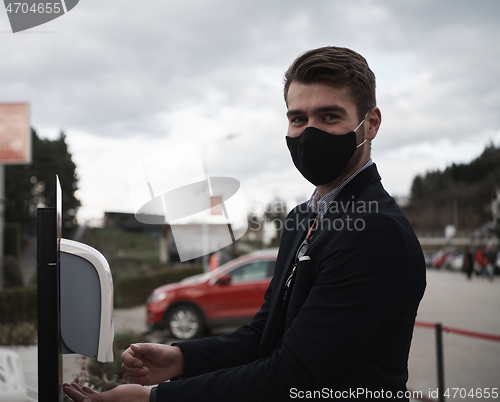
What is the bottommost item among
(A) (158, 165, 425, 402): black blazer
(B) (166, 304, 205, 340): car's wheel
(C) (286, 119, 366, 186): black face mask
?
(B) (166, 304, 205, 340): car's wheel

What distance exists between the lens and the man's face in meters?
1.57

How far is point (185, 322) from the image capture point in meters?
10.7

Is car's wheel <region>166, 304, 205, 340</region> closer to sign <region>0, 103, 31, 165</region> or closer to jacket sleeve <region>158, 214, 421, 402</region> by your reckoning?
sign <region>0, 103, 31, 165</region>

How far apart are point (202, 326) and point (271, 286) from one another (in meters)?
9.11

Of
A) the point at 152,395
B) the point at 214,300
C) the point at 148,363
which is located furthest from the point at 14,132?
the point at 152,395

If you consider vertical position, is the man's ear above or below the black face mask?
above

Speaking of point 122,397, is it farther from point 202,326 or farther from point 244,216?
point 202,326

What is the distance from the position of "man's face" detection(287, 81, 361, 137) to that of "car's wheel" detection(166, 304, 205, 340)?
372 inches

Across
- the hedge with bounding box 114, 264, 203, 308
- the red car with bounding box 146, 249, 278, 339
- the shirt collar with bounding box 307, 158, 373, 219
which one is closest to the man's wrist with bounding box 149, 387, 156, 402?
the shirt collar with bounding box 307, 158, 373, 219

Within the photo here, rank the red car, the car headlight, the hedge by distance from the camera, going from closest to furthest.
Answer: the red car < the car headlight < the hedge

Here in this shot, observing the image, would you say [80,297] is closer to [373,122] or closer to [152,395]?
[152,395]

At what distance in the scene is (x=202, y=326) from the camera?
10.7 meters

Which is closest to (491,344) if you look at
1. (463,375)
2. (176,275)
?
(463,375)

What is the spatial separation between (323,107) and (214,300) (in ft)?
30.8
